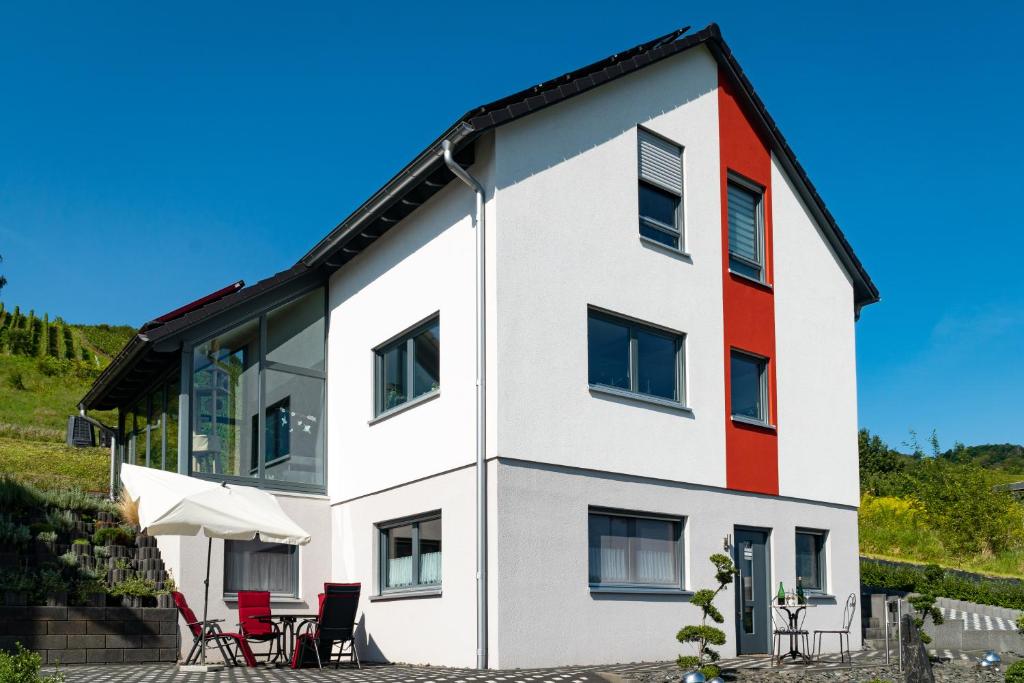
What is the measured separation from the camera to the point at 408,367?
15.2 metres

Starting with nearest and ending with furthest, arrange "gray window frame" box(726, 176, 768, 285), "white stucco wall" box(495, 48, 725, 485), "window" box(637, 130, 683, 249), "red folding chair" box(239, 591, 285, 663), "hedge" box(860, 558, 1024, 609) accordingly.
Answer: "white stucco wall" box(495, 48, 725, 485), "red folding chair" box(239, 591, 285, 663), "window" box(637, 130, 683, 249), "gray window frame" box(726, 176, 768, 285), "hedge" box(860, 558, 1024, 609)

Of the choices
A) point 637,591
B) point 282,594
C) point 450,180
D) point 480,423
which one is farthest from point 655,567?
point 450,180

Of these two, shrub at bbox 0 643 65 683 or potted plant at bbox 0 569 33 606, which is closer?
shrub at bbox 0 643 65 683

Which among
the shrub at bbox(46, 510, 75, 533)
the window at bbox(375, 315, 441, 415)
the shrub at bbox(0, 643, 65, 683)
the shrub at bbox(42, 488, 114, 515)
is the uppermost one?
the window at bbox(375, 315, 441, 415)

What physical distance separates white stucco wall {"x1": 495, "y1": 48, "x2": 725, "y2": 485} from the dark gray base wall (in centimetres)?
561

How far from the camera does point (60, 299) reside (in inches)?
2721

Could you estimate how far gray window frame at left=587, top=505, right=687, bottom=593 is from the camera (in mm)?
13491

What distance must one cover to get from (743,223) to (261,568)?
30.6 feet

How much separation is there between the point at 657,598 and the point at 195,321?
7.72m

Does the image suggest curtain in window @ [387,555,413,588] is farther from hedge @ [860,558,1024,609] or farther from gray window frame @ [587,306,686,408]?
hedge @ [860,558,1024,609]

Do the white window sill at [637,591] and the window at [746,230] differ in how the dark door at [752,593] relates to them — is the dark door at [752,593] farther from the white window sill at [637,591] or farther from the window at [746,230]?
the window at [746,230]

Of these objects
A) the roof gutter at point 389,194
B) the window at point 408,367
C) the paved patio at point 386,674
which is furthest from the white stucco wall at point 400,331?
the paved patio at point 386,674

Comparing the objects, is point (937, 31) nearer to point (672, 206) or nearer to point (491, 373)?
point (672, 206)

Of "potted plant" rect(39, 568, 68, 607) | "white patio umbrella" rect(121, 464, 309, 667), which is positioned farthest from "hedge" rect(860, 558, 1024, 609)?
"potted plant" rect(39, 568, 68, 607)
